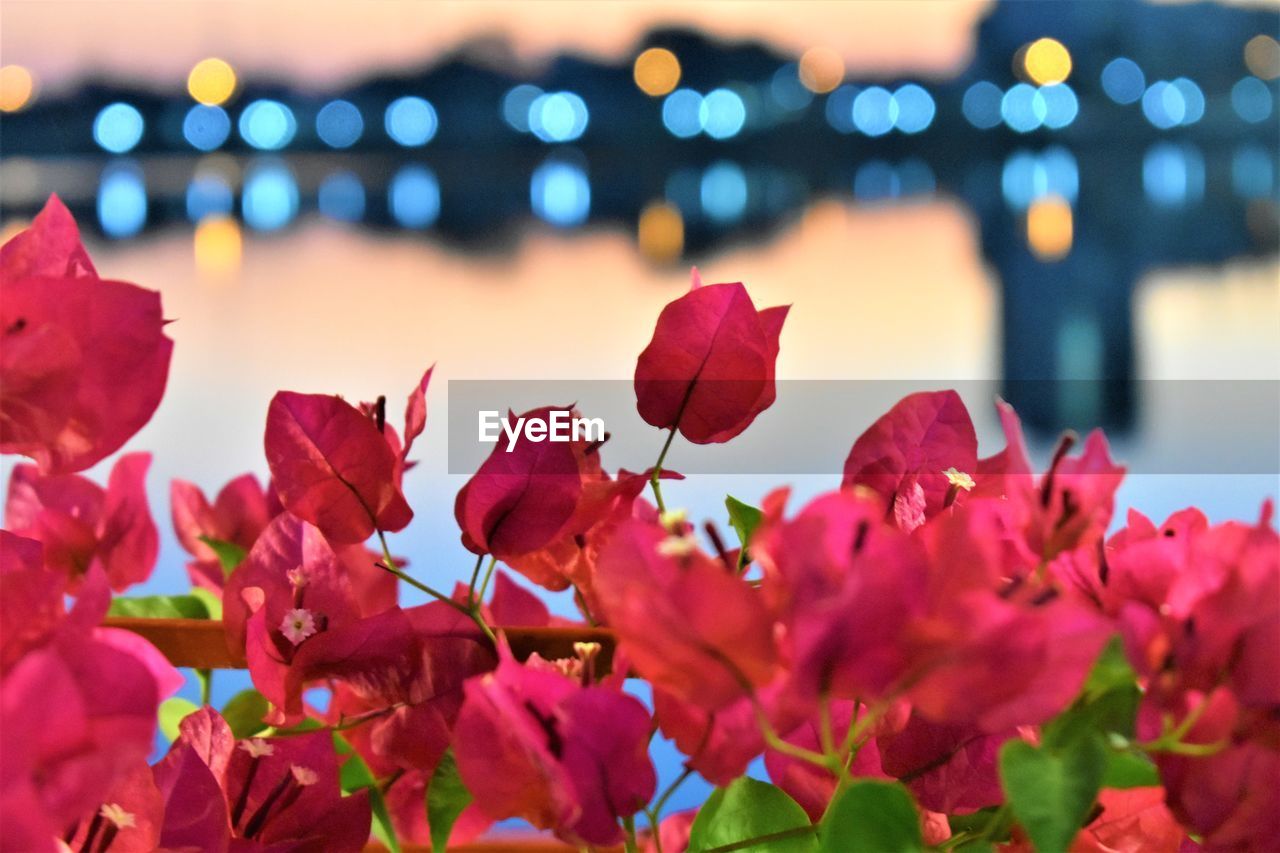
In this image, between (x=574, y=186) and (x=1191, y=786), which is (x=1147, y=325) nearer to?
(x=574, y=186)

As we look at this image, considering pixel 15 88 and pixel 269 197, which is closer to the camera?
pixel 269 197

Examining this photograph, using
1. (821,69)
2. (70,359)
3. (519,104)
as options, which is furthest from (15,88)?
(70,359)

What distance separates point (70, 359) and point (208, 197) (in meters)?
6.36

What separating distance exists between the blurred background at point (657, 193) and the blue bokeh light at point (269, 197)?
0.10 ft

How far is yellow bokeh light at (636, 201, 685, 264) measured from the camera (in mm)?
4570

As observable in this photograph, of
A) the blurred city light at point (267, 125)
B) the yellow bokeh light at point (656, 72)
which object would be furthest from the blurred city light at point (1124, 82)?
the blurred city light at point (267, 125)

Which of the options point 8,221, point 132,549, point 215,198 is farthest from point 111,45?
point 132,549

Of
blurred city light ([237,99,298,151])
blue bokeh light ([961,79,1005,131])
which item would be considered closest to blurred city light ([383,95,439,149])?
blurred city light ([237,99,298,151])

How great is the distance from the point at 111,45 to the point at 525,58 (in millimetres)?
2368

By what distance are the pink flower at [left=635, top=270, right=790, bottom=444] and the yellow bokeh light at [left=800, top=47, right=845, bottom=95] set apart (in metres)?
7.70

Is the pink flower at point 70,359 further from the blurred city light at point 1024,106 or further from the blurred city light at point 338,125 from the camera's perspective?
the blurred city light at point 1024,106

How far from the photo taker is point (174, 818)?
20 centimetres

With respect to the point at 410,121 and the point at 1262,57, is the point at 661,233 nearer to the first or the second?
the point at 410,121

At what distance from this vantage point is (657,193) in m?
6.33
